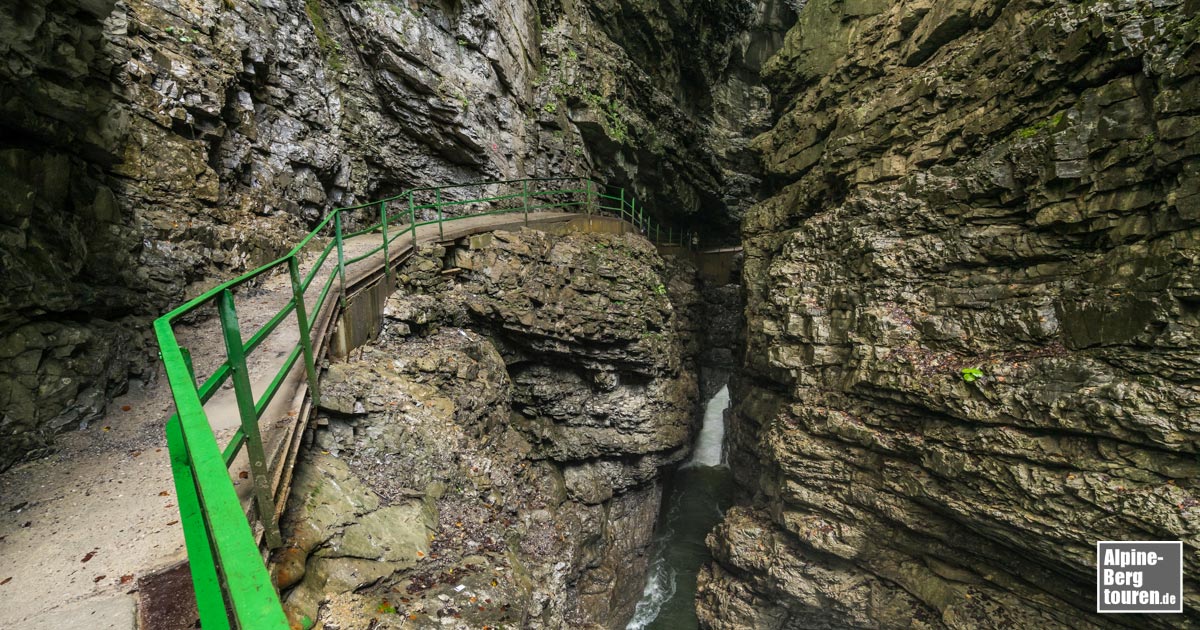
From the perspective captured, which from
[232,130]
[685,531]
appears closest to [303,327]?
[232,130]

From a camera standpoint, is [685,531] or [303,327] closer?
[303,327]

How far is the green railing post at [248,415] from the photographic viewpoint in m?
2.06

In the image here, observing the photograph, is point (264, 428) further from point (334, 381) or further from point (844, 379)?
point (844, 379)

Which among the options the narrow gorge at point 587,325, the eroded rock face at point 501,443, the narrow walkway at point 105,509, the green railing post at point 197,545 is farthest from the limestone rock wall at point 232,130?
the green railing post at point 197,545

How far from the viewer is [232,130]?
21.2 feet

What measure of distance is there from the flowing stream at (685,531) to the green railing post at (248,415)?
1066cm

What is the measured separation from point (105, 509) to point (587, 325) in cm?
695

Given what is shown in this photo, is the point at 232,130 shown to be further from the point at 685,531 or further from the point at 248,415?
the point at 685,531

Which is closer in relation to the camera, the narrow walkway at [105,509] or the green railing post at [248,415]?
the narrow walkway at [105,509]

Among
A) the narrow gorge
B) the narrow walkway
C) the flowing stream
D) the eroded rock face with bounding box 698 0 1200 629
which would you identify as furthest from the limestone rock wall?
the flowing stream

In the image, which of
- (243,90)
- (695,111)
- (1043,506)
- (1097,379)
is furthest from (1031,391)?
(695,111)

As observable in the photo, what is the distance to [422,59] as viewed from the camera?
10352 millimetres

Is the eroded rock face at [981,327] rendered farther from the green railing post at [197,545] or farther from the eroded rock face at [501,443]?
the green railing post at [197,545]

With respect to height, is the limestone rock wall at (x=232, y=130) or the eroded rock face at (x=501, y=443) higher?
the limestone rock wall at (x=232, y=130)
